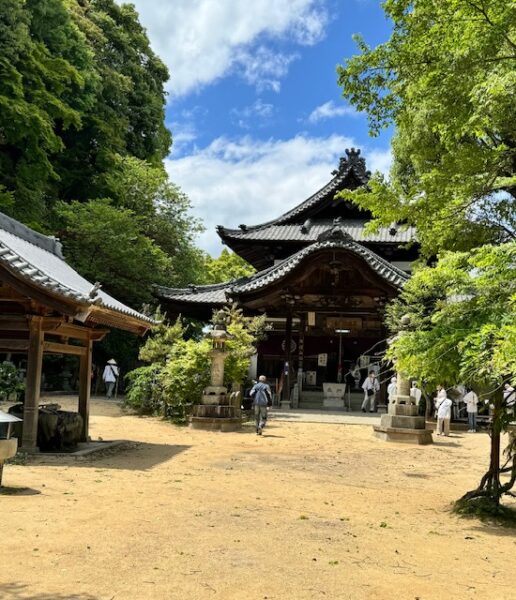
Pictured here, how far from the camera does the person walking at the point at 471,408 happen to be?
16.9m

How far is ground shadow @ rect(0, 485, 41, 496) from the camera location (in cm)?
654

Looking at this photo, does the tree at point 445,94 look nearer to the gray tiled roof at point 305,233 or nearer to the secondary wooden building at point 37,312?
the secondary wooden building at point 37,312

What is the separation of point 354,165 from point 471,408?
45.6ft

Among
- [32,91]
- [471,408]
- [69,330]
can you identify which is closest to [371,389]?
[471,408]

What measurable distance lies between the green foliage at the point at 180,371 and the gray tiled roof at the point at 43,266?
4426mm

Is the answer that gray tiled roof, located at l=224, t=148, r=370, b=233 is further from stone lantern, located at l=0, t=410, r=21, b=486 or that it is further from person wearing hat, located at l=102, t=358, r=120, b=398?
stone lantern, located at l=0, t=410, r=21, b=486

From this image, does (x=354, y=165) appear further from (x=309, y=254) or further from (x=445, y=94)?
(x=445, y=94)

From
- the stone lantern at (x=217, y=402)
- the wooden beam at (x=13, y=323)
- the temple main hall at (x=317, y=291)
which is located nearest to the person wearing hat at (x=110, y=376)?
the temple main hall at (x=317, y=291)

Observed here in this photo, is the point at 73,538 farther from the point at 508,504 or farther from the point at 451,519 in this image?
the point at 508,504

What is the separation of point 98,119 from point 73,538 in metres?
29.5

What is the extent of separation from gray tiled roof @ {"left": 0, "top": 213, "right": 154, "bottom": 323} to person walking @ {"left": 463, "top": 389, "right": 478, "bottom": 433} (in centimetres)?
1023

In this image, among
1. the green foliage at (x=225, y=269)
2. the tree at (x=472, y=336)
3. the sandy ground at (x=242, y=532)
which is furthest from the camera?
the green foliage at (x=225, y=269)

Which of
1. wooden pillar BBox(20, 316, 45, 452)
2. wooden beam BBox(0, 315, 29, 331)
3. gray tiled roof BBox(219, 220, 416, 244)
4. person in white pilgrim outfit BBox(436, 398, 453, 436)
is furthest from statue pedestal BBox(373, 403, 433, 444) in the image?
gray tiled roof BBox(219, 220, 416, 244)

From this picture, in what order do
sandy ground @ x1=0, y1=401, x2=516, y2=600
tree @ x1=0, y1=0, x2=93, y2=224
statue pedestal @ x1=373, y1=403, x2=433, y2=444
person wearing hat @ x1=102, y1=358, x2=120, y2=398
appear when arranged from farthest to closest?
person wearing hat @ x1=102, y1=358, x2=120, y2=398 < tree @ x1=0, y1=0, x2=93, y2=224 < statue pedestal @ x1=373, y1=403, x2=433, y2=444 < sandy ground @ x1=0, y1=401, x2=516, y2=600
